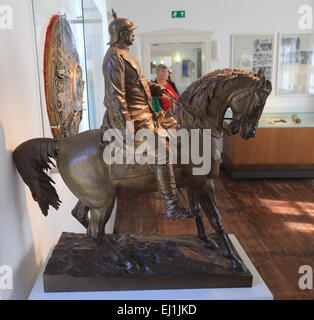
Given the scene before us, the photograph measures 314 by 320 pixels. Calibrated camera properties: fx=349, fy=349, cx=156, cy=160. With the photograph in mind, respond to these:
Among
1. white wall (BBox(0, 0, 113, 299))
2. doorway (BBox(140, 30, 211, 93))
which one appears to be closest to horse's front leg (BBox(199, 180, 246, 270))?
white wall (BBox(0, 0, 113, 299))

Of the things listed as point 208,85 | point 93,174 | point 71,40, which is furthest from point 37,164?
point 71,40

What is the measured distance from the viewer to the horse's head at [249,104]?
5.77 ft

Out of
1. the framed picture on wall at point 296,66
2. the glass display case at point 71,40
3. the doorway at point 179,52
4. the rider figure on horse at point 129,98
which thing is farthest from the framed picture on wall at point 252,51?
the rider figure on horse at point 129,98

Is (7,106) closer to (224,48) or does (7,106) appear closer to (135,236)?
(135,236)

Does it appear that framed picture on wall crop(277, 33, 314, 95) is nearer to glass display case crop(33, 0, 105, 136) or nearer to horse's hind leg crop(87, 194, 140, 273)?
glass display case crop(33, 0, 105, 136)

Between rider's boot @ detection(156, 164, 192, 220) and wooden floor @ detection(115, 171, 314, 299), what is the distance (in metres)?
1.58

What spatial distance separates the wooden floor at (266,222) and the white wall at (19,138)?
203 cm

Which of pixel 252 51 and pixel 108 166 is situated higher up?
pixel 252 51

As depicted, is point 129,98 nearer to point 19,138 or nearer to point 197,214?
point 19,138

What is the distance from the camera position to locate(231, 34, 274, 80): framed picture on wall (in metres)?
7.09

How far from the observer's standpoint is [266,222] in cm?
440

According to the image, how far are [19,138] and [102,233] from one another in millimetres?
693
